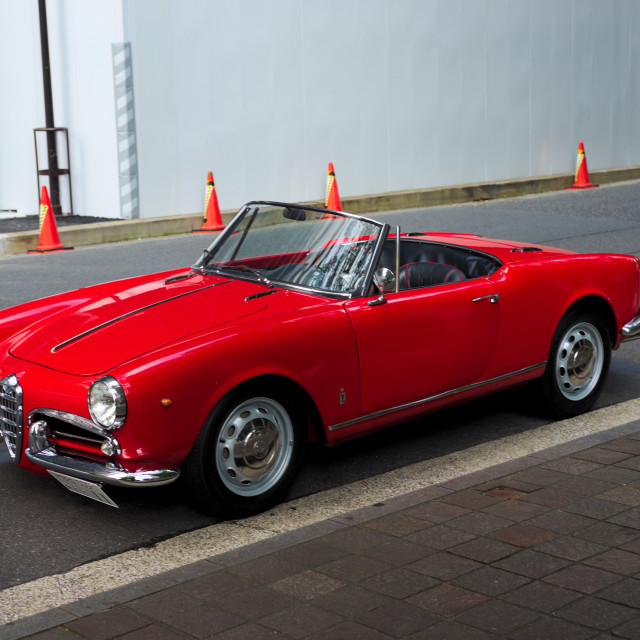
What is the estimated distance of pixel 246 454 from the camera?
4.29 metres

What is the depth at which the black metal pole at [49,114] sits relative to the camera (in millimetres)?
14070

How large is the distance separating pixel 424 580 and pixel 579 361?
2465 millimetres

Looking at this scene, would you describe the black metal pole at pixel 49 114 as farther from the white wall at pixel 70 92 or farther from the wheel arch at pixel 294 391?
the wheel arch at pixel 294 391

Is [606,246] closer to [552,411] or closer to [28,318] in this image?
[552,411]

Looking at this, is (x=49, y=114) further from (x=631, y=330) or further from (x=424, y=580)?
(x=424, y=580)

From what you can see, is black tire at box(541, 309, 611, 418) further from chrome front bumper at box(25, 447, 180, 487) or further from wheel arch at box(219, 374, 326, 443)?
chrome front bumper at box(25, 447, 180, 487)

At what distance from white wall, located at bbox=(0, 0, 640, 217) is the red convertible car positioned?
918cm

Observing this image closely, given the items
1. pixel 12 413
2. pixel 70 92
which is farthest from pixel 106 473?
pixel 70 92

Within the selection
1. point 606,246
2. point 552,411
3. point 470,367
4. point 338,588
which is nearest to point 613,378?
point 552,411

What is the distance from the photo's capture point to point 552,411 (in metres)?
5.67

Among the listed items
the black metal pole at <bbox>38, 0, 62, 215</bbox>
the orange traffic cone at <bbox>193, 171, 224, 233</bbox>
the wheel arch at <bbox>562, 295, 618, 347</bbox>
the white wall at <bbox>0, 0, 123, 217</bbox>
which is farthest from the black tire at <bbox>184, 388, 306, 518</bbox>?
the black metal pole at <bbox>38, 0, 62, 215</bbox>

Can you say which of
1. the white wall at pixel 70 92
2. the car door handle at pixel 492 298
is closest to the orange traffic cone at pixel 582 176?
the white wall at pixel 70 92

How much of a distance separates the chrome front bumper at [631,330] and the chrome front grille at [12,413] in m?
3.45

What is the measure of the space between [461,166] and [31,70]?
768 centimetres
